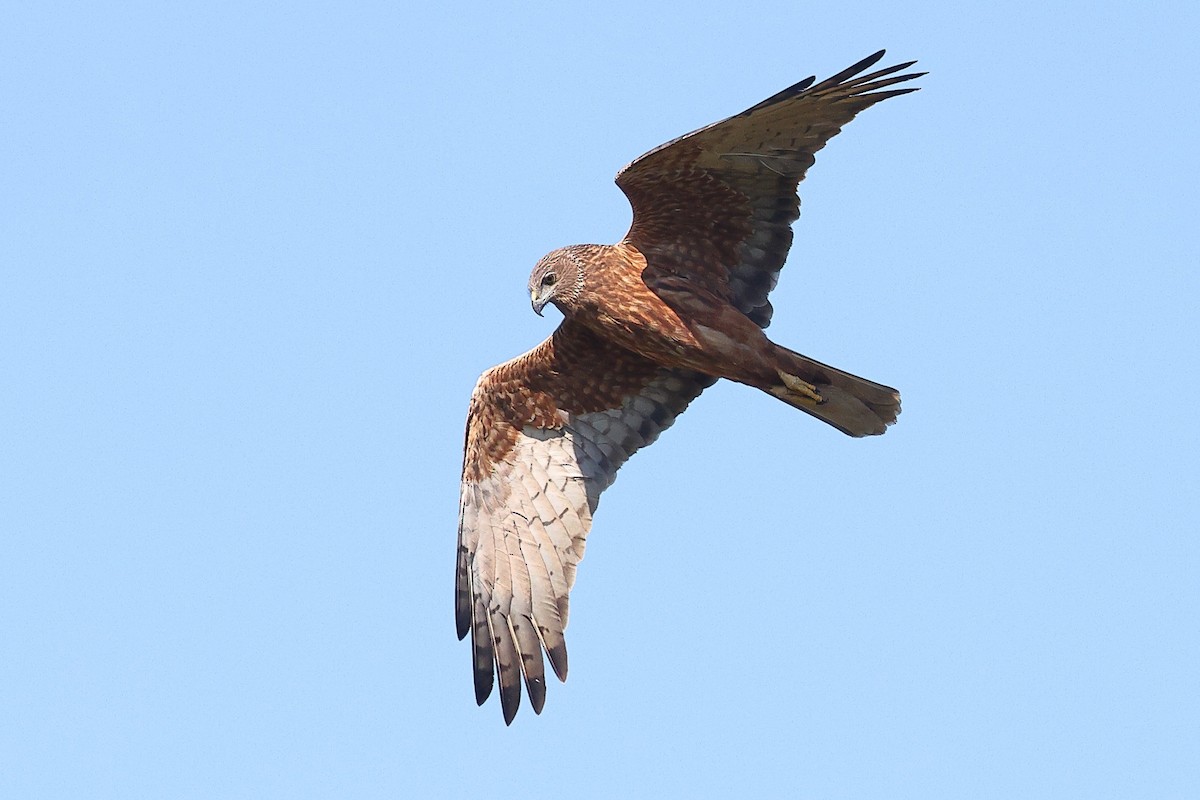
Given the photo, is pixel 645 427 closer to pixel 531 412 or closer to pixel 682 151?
pixel 531 412

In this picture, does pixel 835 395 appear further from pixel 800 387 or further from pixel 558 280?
pixel 558 280

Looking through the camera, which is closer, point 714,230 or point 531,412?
point 714,230

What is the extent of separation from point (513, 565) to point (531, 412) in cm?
105

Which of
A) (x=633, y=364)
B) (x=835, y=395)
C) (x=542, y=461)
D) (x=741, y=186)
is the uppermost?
(x=741, y=186)

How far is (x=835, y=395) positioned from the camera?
10805mm

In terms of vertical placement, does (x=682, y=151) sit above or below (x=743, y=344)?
above

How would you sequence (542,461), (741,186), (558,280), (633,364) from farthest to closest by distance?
(542,461), (633,364), (558,280), (741,186)

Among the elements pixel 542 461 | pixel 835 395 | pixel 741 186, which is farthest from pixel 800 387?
pixel 542 461

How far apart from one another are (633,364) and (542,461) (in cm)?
94

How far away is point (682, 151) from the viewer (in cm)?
1038

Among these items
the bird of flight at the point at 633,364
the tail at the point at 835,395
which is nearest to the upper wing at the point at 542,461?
the bird of flight at the point at 633,364

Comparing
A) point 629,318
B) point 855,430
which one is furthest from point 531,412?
point 855,430

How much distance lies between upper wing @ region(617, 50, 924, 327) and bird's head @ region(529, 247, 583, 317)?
0.40 metres

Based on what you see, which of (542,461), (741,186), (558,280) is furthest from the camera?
(542,461)
